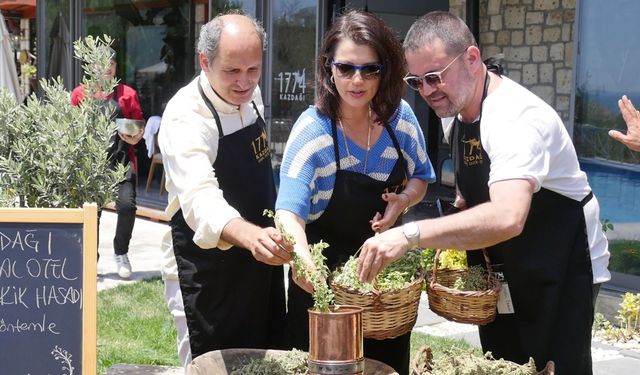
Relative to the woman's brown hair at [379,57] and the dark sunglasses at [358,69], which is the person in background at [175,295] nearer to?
the woman's brown hair at [379,57]

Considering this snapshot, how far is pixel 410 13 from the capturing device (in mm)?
10352

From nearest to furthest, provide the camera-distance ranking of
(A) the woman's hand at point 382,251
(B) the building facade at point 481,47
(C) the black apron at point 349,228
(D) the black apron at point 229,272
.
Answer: (A) the woman's hand at point 382,251, (C) the black apron at point 349,228, (D) the black apron at point 229,272, (B) the building facade at point 481,47

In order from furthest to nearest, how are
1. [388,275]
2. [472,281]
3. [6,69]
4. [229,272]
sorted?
1. [6,69]
2. [229,272]
3. [472,281]
4. [388,275]

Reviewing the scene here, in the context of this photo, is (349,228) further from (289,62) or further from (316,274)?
(289,62)

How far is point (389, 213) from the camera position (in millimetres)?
2996

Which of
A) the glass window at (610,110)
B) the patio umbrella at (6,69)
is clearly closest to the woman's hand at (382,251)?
the glass window at (610,110)

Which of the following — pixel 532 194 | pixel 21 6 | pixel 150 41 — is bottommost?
pixel 532 194

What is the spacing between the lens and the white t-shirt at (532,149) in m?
2.52

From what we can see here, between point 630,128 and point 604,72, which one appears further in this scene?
point 604,72

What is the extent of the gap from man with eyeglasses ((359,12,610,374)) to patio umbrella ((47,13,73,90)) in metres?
10.6

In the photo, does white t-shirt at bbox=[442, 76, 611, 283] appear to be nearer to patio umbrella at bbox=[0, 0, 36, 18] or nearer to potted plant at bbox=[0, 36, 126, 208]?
potted plant at bbox=[0, 36, 126, 208]

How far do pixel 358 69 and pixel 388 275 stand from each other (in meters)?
0.66

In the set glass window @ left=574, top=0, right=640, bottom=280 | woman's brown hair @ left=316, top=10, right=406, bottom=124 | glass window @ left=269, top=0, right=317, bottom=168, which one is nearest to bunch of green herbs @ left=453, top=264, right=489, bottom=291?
woman's brown hair @ left=316, top=10, right=406, bottom=124

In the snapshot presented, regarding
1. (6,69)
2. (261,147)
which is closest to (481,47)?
(261,147)
